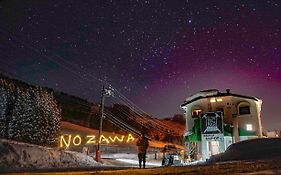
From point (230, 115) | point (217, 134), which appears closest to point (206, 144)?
point (217, 134)

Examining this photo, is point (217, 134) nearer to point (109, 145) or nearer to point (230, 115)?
point (230, 115)

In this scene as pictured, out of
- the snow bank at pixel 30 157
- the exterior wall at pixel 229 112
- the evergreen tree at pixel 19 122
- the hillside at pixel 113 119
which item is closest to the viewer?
the snow bank at pixel 30 157

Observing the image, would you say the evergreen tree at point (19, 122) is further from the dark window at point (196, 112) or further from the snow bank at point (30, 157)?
the dark window at point (196, 112)

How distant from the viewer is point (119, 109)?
8244cm

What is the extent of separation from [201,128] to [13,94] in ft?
88.1

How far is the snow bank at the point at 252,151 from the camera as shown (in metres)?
17.2

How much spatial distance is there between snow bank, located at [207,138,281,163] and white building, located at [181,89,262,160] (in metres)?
18.5

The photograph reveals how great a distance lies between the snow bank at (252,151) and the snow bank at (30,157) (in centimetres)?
1130

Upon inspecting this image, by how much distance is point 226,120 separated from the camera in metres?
42.3

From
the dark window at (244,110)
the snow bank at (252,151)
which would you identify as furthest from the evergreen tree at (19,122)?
the snow bank at (252,151)

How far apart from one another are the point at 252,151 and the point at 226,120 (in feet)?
80.3

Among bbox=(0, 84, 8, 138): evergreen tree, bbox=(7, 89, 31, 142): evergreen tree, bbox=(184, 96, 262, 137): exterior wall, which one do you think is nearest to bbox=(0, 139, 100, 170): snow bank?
bbox=(7, 89, 31, 142): evergreen tree

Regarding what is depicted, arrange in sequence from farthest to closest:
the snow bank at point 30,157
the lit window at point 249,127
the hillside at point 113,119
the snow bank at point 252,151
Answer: the hillside at point 113,119 → the lit window at point 249,127 → the snow bank at point 30,157 → the snow bank at point 252,151

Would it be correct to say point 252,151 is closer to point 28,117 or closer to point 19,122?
point 28,117
